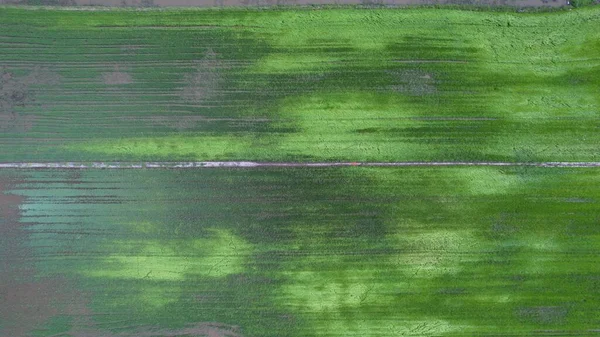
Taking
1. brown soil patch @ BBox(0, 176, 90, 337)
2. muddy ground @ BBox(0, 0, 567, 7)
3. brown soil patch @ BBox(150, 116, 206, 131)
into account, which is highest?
muddy ground @ BBox(0, 0, 567, 7)

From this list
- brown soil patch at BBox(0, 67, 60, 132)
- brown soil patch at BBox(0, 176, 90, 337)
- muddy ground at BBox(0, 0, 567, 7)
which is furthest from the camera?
muddy ground at BBox(0, 0, 567, 7)

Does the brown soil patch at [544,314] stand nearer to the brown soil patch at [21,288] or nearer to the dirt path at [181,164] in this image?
the dirt path at [181,164]

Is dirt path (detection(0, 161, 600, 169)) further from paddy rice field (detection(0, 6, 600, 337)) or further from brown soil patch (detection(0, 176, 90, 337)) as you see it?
brown soil patch (detection(0, 176, 90, 337))

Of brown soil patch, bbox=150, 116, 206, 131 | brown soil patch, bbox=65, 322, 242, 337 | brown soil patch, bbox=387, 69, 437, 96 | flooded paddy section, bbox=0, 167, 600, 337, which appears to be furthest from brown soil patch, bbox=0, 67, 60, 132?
brown soil patch, bbox=387, 69, 437, 96

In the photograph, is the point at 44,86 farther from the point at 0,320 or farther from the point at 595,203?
the point at 595,203

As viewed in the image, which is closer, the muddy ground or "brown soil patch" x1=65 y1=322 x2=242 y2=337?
"brown soil patch" x1=65 y1=322 x2=242 y2=337

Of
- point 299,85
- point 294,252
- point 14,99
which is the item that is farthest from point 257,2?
point 14,99

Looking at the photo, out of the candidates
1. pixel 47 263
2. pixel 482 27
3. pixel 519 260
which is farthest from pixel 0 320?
pixel 482 27

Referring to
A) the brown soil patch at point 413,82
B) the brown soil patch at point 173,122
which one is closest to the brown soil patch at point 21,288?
the brown soil patch at point 173,122
